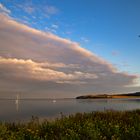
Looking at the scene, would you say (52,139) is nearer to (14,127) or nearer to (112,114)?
(14,127)

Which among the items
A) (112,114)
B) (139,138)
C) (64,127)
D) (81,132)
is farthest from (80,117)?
(139,138)

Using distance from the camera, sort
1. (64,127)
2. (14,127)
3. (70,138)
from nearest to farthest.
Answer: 1. (70,138)
2. (64,127)
3. (14,127)

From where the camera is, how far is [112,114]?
69.7ft

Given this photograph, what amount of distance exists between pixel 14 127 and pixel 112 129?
18.5 ft

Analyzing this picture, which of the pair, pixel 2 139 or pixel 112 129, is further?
pixel 112 129

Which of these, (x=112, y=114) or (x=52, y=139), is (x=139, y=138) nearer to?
(x=52, y=139)

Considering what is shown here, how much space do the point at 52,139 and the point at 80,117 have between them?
7.40 meters

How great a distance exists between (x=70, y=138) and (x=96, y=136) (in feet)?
4.37

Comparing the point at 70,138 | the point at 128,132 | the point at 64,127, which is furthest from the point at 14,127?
the point at 128,132

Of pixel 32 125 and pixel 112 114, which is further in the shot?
pixel 112 114

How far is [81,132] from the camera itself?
1425cm

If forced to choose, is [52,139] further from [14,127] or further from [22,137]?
[14,127]

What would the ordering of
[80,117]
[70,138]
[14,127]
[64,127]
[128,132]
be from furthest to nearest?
[80,117], [14,127], [64,127], [128,132], [70,138]

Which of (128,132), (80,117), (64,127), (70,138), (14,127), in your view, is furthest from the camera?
(80,117)
